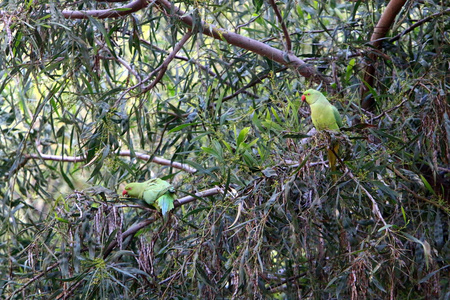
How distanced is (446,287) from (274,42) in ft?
5.52

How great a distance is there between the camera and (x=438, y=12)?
246 cm

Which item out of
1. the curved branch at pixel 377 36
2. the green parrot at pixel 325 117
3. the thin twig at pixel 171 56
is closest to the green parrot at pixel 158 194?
the thin twig at pixel 171 56

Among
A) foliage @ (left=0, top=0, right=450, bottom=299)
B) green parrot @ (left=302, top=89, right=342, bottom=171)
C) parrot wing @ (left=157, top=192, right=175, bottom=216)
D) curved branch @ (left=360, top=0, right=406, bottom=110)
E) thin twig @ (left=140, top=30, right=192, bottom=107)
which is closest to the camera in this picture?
foliage @ (left=0, top=0, right=450, bottom=299)

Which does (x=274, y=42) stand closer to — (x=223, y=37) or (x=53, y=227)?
(x=223, y=37)

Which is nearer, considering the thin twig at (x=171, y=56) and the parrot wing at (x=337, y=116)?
the parrot wing at (x=337, y=116)

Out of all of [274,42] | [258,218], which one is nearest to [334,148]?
[258,218]

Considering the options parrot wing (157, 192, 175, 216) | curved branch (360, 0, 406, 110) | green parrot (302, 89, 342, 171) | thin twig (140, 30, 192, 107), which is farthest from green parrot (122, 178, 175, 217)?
curved branch (360, 0, 406, 110)

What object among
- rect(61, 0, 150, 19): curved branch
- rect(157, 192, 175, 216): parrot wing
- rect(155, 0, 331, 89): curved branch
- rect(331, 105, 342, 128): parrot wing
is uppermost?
rect(61, 0, 150, 19): curved branch

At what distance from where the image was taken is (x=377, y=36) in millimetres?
2650

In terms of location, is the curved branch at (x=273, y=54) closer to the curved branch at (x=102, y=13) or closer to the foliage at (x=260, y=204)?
the foliage at (x=260, y=204)

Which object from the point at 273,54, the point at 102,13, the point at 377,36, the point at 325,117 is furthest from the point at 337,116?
the point at 102,13

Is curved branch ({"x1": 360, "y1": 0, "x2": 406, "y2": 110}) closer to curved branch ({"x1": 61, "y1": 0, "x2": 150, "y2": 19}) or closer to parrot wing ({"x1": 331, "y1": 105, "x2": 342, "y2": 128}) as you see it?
parrot wing ({"x1": 331, "y1": 105, "x2": 342, "y2": 128})

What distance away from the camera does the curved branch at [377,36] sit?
251 centimetres

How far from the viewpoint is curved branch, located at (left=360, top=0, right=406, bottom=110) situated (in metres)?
2.51
